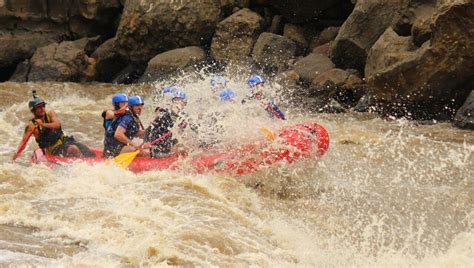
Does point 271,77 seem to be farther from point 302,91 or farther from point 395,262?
point 395,262

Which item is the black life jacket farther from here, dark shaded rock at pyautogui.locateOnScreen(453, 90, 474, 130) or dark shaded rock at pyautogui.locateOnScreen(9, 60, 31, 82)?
dark shaded rock at pyautogui.locateOnScreen(9, 60, 31, 82)

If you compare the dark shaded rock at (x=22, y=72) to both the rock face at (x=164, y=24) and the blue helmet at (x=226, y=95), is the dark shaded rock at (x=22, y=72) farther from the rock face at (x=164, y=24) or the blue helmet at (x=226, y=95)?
the blue helmet at (x=226, y=95)

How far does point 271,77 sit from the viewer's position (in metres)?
15.4

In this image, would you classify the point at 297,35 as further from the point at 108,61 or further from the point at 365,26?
the point at 108,61

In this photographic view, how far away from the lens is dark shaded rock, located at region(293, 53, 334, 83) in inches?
576

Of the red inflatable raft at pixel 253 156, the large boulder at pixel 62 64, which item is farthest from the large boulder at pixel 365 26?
the large boulder at pixel 62 64

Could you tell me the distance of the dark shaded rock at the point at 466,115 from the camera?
11094mm

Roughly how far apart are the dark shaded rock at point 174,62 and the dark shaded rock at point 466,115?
6.89 metres

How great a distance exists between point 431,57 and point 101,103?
731 cm

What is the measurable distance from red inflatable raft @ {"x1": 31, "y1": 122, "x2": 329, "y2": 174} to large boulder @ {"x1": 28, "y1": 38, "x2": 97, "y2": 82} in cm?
1003

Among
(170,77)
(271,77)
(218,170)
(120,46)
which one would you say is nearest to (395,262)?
(218,170)

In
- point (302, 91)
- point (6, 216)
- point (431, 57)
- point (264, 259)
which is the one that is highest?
point (6, 216)

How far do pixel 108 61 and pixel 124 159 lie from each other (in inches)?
437

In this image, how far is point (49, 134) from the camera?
901 cm
